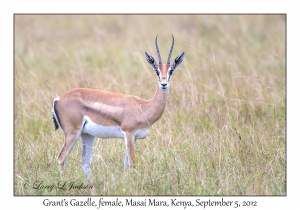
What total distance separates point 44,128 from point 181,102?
221 centimetres

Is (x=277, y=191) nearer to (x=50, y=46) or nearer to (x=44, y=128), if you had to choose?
(x=44, y=128)

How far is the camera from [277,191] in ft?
18.9

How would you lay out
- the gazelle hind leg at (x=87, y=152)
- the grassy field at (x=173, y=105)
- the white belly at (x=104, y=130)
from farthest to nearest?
1. the gazelle hind leg at (x=87, y=152)
2. the white belly at (x=104, y=130)
3. the grassy field at (x=173, y=105)

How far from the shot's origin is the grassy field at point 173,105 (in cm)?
593

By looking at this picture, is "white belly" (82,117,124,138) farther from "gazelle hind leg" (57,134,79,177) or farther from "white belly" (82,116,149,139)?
"gazelle hind leg" (57,134,79,177)

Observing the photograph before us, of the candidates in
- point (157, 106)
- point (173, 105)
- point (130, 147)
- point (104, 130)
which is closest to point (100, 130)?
point (104, 130)

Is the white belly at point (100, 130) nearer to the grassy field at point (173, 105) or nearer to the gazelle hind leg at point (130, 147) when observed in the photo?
the gazelle hind leg at point (130, 147)

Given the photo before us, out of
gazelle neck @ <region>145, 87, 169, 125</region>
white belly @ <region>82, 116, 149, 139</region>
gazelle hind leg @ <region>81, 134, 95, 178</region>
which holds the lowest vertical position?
gazelle hind leg @ <region>81, 134, 95, 178</region>

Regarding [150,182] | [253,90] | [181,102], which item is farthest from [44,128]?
[253,90]

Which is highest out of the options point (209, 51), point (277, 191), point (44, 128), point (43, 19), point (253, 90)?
point (43, 19)

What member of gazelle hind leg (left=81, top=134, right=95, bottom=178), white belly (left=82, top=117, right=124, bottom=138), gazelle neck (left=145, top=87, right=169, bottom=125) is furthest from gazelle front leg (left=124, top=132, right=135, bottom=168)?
gazelle hind leg (left=81, top=134, right=95, bottom=178)

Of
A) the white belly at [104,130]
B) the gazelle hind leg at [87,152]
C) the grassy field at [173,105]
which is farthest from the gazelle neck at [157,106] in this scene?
the gazelle hind leg at [87,152]

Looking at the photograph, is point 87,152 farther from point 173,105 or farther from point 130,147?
point 173,105

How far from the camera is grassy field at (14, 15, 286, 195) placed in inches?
234
